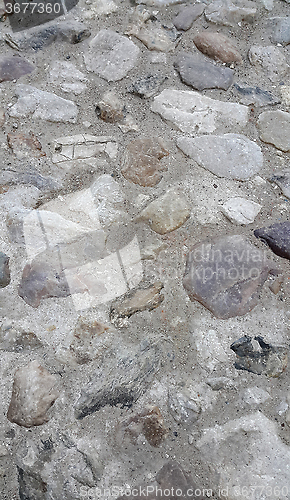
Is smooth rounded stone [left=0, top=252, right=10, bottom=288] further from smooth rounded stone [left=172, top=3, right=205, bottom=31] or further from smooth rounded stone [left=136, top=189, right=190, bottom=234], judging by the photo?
smooth rounded stone [left=172, top=3, right=205, bottom=31]

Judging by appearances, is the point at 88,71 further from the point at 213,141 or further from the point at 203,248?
→ the point at 203,248

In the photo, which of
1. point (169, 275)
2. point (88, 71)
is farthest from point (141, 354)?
point (88, 71)

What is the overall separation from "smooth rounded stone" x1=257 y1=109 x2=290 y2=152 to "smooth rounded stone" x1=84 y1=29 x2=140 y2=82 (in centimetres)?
70

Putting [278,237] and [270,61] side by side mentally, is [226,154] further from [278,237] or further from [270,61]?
[270,61]

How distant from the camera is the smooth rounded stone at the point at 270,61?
2197 millimetres

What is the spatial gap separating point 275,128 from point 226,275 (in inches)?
32.7

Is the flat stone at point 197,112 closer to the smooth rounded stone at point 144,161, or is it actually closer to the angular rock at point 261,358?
the smooth rounded stone at point 144,161

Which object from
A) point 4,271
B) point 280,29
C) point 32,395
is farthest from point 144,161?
point 280,29

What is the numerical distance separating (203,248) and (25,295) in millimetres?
702

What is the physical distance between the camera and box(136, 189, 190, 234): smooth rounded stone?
5.69 feet

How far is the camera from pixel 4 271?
1.60m

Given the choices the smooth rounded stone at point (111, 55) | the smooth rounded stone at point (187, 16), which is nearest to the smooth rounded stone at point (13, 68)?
the smooth rounded stone at point (111, 55)

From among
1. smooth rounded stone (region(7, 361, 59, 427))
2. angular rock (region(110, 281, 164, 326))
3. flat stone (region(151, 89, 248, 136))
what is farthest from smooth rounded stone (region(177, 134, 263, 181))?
smooth rounded stone (region(7, 361, 59, 427))

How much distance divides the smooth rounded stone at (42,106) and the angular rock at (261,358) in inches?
48.8
